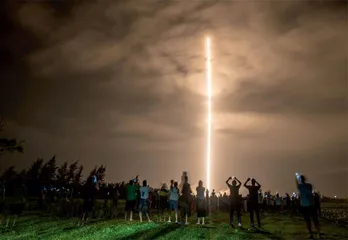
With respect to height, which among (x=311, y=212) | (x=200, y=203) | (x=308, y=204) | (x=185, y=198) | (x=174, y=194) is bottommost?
(x=311, y=212)

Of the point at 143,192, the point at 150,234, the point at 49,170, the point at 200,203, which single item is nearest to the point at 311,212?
the point at 150,234

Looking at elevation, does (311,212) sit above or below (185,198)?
below

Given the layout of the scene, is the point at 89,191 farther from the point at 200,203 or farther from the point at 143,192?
the point at 200,203

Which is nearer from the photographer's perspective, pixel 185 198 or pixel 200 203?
pixel 200 203

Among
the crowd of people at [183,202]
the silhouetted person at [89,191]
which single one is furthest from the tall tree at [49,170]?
the silhouetted person at [89,191]

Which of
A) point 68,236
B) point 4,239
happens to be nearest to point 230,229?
point 68,236

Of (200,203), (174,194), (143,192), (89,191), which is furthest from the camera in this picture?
(89,191)

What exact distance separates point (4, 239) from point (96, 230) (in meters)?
3.71

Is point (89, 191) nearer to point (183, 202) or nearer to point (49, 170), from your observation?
point (183, 202)

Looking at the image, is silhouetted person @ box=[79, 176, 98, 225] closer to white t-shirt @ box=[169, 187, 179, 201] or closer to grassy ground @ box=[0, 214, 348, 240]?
grassy ground @ box=[0, 214, 348, 240]

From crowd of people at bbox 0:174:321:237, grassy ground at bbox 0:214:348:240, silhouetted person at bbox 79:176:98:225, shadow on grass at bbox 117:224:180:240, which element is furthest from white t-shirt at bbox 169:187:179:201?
silhouetted person at bbox 79:176:98:225

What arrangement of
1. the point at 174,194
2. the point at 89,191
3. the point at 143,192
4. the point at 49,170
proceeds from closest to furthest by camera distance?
the point at 174,194, the point at 143,192, the point at 89,191, the point at 49,170

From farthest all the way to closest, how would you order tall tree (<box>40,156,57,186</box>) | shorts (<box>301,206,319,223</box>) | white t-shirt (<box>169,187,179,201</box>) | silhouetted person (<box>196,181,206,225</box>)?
tall tree (<box>40,156,57,186</box>) < white t-shirt (<box>169,187,179,201</box>) < silhouetted person (<box>196,181,206,225</box>) < shorts (<box>301,206,319,223</box>)

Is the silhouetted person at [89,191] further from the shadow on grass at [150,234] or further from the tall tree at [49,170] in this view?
the tall tree at [49,170]
